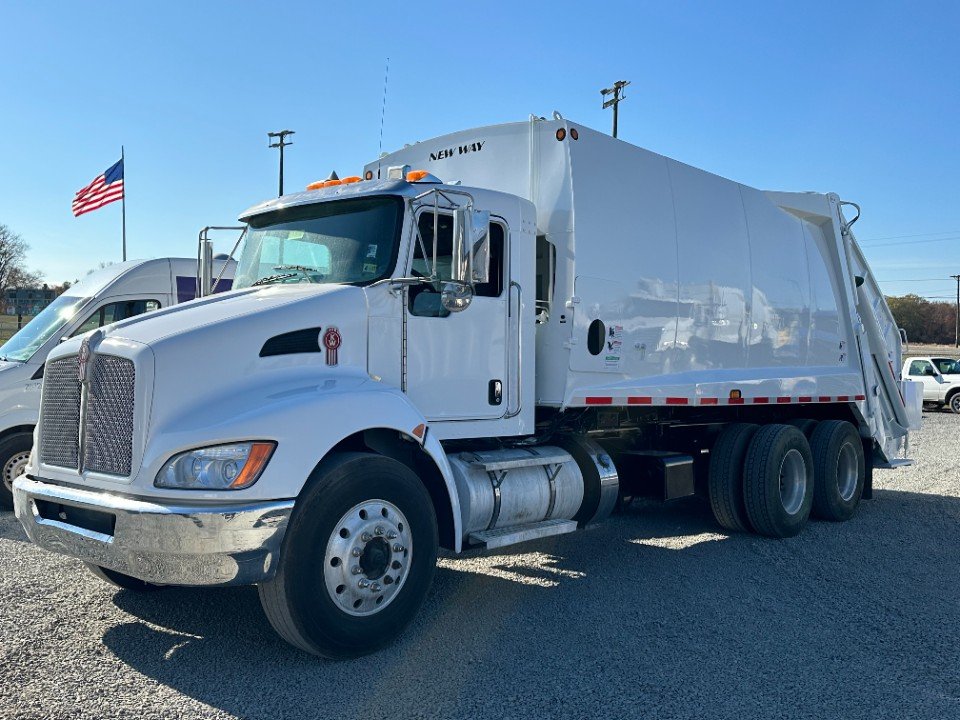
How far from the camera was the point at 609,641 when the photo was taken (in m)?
5.12

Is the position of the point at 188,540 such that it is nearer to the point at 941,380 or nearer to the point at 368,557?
the point at 368,557

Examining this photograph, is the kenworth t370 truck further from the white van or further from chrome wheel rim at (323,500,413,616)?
the white van

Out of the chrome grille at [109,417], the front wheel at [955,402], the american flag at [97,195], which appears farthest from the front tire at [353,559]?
the front wheel at [955,402]

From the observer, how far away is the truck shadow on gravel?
14.1 ft

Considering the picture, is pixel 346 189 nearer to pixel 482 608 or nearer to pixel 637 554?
pixel 482 608

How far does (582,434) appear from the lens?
7.29 m

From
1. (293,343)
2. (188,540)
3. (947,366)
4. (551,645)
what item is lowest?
(551,645)

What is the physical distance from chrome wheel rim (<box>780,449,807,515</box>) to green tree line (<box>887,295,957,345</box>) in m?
96.2

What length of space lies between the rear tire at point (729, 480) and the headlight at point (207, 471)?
5.37 m

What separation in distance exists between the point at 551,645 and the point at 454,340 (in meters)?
2.08

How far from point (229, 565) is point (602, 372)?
3578 mm

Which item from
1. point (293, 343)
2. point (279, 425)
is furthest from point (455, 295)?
point (279, 425)

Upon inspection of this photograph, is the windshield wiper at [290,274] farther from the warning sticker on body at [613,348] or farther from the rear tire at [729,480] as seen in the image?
the rear tire at [729,480]

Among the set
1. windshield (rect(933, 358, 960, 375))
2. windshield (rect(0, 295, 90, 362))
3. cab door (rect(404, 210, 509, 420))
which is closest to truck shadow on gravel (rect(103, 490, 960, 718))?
cab door (rect(404, 210, 509, 420))
